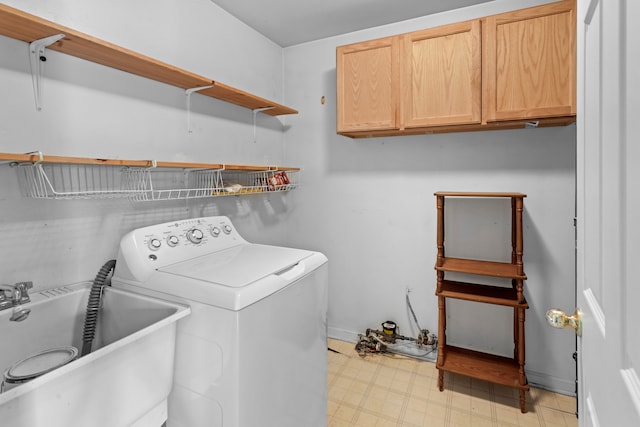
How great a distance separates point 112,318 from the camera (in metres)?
1.30

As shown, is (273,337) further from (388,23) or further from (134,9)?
(388,23)

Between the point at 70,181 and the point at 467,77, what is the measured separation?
6.93 feet

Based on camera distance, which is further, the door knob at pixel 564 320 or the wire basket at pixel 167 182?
the wire basket at pixel 167 182

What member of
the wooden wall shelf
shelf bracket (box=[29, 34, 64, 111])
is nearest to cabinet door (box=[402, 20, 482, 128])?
the wooden wall shelf

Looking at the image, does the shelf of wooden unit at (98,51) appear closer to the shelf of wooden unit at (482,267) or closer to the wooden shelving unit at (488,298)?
the wooden shelving unit at (488,298)

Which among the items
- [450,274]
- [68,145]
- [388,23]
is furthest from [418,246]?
[68,145]

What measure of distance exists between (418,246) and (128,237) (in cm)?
188

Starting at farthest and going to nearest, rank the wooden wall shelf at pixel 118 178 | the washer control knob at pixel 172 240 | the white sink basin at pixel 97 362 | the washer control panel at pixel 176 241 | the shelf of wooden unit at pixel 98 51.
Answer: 1. the washer control knob at pixel 172 240
2. the washer control panel at pixel 176 241
3. the wooden wall shelf at pixel 118 178
4. the shelf of wooden unit at pixel 98 51
5. the white sink basin at pixel 97 362

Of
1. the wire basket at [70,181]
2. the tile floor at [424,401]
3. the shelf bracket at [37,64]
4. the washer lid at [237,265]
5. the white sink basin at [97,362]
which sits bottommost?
the tile floor at [424,401]

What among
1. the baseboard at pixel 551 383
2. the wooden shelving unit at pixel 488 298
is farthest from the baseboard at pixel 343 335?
the baseboard at pixel 551 383

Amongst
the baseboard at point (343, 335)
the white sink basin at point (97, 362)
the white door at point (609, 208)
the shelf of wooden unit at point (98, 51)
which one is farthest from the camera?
the baseboard at point (343, 335)

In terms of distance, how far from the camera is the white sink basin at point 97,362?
2.43 feet

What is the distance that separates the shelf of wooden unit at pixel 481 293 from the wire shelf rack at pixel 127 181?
1371 mm

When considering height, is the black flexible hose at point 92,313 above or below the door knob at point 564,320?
below
